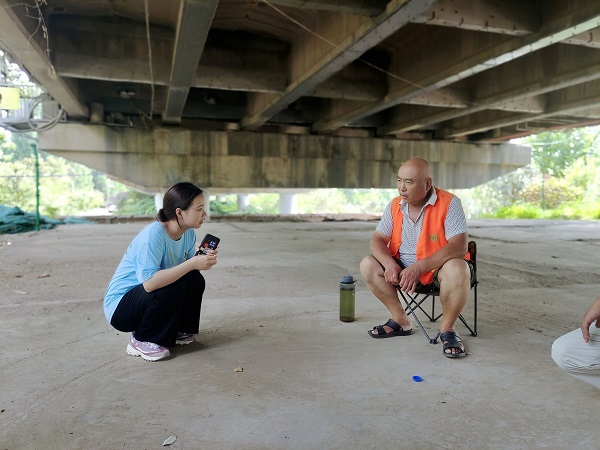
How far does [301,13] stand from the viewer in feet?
23.7

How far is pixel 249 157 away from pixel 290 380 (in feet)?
37.3

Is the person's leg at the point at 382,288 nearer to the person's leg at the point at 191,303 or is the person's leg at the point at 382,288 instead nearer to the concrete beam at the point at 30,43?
the person's leg at the point at 191,303

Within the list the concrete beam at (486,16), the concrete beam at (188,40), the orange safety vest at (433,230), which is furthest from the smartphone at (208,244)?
the concrete beam at (486,16)

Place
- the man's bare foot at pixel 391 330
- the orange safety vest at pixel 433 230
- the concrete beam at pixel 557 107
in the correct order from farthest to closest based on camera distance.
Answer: the concrete beam at pixel 557 107 < the man's bare foot at pixel 391 330 < the orange safety vest at pixel 433 230

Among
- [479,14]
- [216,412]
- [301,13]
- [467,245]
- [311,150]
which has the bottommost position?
[216,412]

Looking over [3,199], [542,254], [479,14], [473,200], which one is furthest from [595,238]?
[473,200]

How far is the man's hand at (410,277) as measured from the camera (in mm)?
2586

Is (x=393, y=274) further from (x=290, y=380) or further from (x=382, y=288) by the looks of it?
(x=290, y=380)

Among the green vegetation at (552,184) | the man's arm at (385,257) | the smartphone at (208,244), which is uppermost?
the green vegetation at (552,184)

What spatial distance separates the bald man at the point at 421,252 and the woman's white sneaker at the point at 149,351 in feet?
4.23

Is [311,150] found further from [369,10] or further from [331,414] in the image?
[331,414]

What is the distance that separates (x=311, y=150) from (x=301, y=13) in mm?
6527

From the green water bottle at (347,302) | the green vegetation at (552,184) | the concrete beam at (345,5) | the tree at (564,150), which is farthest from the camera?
the tree at (564,150)

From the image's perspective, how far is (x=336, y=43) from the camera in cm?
659
